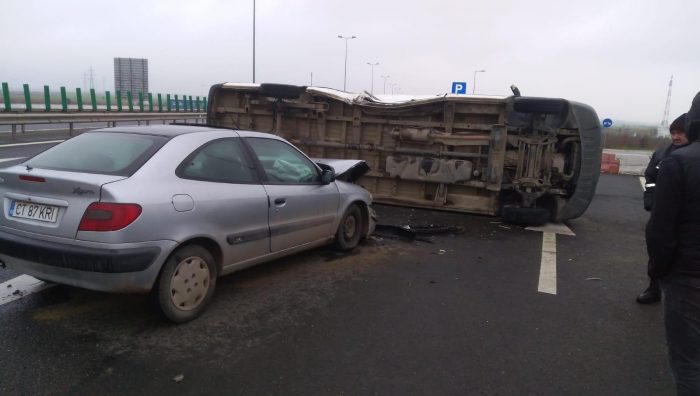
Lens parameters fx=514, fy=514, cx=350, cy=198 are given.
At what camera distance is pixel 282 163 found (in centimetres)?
512

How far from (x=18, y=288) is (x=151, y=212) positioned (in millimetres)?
1883

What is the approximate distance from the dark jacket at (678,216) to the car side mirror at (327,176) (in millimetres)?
3362

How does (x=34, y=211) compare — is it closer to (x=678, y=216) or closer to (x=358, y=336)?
(x=358, y=336)

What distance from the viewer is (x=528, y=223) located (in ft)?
26.6

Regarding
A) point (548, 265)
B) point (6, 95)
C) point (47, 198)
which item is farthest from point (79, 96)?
point (548, 265)

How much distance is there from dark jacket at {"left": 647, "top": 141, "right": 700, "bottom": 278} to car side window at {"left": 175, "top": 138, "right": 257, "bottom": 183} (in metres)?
3.09

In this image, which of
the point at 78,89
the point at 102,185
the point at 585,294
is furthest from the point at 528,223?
the point at 78,89

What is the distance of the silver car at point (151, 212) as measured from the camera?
344 centimetres

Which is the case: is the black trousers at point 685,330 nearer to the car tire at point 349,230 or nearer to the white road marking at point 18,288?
the car tire at point 349,230

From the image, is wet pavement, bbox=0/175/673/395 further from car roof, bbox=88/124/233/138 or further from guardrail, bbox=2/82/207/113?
guardrail, bbox=2/82/207/113

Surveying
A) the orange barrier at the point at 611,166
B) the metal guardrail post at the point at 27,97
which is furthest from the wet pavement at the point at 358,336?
the metal guardrail post at the point at 27,97

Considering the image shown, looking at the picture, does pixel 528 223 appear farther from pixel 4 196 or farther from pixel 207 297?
pixel 4 196

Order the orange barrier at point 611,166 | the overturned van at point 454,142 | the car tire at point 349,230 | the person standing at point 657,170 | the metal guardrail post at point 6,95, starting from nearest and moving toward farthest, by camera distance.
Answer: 1. the person standing at point 657,170
2. the car tire at point 349,230
3. the overturned van at point 454,142
4. the orange barrier at point 611,166
5. the metal guardrail post at point 6,95

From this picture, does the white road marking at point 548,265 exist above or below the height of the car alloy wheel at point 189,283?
below
